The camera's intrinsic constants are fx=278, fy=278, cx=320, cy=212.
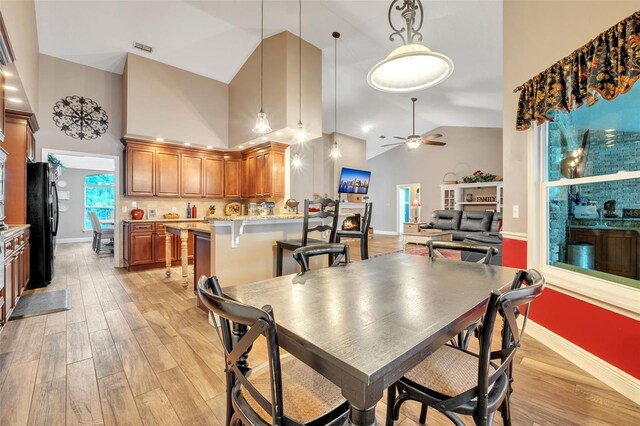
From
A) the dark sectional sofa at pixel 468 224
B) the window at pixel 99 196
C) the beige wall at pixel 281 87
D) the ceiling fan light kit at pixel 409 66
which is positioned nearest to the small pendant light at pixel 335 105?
the beige wall at pixel 281 87

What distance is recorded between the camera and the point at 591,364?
1.98 m

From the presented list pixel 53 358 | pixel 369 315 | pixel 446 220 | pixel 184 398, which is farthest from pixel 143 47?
pixel 446 220

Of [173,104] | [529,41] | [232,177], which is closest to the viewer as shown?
[529,41]

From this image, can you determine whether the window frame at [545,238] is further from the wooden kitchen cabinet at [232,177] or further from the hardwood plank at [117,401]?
the wooden kitchen cabinet at [232,177]

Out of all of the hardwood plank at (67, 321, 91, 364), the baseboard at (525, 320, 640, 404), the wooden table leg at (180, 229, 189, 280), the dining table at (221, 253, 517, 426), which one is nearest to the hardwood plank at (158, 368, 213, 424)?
Result: the hardwood plank at (67, 321, 91, 364)

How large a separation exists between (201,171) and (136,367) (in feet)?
14.9

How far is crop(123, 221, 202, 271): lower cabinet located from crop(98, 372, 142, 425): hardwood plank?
3.41m

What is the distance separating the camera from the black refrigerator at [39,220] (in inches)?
149

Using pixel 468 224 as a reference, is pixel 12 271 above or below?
below

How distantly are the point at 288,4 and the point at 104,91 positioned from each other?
367cm

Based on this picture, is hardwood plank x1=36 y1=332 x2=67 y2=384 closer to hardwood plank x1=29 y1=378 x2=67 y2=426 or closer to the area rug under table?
hardwood plank x1=29 y1=378 x2=67 y2=426

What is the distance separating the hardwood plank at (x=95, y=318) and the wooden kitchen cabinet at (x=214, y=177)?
3.20 m

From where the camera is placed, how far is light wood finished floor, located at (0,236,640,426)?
1.58m

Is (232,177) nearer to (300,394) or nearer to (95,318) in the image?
(95,318)
